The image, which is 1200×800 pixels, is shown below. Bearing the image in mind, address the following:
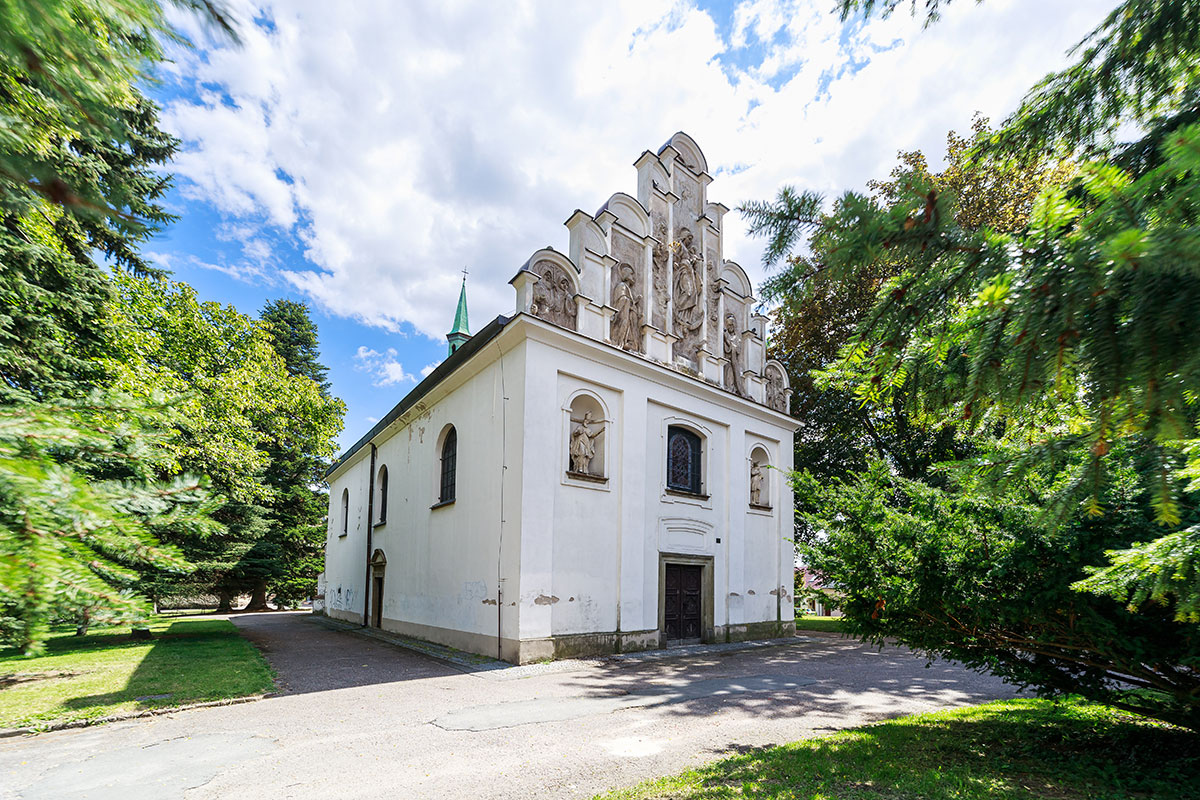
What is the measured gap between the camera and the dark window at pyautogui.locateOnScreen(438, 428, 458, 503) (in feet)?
50.3

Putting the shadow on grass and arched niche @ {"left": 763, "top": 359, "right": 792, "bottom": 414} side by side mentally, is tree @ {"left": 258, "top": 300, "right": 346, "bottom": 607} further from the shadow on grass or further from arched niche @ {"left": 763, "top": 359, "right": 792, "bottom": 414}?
arched niche @ {"left": 763, "top": 359, "right": 792, "bottom": 414}

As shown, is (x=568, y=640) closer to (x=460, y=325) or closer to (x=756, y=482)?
(x=756, y=482)

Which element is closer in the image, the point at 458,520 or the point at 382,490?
the point at 458,520

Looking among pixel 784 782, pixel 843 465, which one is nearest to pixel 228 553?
pixel 784 782

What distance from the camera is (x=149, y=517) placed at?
65.1 inches

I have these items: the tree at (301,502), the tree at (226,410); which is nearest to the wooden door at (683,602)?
the tree at (226,410)

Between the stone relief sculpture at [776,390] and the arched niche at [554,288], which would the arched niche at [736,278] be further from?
the arched niche at [554,288]

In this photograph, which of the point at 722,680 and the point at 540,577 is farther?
the point at 540,577

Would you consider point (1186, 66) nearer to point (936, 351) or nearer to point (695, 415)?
point (936, 351)

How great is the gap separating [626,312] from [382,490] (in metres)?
12.2

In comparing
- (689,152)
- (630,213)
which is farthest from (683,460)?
(689,152)

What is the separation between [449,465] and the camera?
15781 mm

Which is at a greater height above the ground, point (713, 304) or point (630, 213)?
point (630, 213)

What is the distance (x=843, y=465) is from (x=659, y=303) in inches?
398
